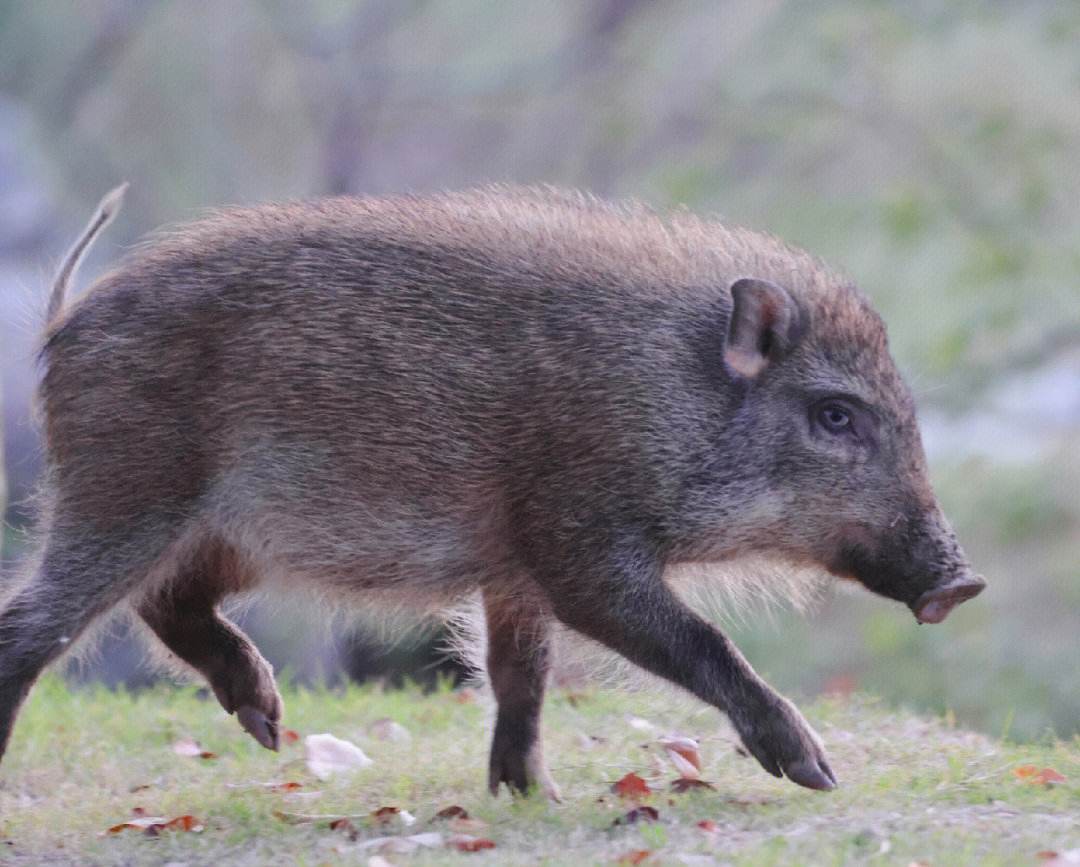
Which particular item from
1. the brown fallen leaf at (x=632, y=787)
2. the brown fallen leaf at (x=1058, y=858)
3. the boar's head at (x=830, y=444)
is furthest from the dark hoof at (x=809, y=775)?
the brown fallen leaf at (x=1058, y=858)

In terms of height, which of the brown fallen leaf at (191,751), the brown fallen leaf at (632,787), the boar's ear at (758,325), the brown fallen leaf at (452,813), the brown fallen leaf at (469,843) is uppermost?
the boar's ear at (758,325)

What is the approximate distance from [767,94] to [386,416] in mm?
10007

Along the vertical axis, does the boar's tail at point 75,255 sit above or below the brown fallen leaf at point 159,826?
above

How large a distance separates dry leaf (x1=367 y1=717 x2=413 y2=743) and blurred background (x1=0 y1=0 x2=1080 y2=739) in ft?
12.2

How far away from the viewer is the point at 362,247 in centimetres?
570

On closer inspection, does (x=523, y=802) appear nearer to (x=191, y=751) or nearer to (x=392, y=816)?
(x=392, y=816)

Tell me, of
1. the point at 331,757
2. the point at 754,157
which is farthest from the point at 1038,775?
the point at 754,157

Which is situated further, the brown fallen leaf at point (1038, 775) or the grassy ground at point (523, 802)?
the brown fallen leaf at point (1038, 775)

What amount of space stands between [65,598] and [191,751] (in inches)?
54.2

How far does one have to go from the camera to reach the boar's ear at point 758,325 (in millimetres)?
5477

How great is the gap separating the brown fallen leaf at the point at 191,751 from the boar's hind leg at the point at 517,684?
1.29 metres

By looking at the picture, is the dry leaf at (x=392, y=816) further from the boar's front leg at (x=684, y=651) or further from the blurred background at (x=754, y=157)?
the blurred background at (x=754, y=157)

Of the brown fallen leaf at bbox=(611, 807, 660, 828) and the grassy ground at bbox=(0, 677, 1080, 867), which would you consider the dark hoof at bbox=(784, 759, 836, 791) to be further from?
the brown fallen leaf at bbox=(611, 807, 660, 828)

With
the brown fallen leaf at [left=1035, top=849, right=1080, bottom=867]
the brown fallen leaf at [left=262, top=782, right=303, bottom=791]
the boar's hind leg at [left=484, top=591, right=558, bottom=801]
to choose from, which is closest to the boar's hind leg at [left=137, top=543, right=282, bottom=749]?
the brown fallen leaf at [left=262, top=782, right=303, bottom=791]
